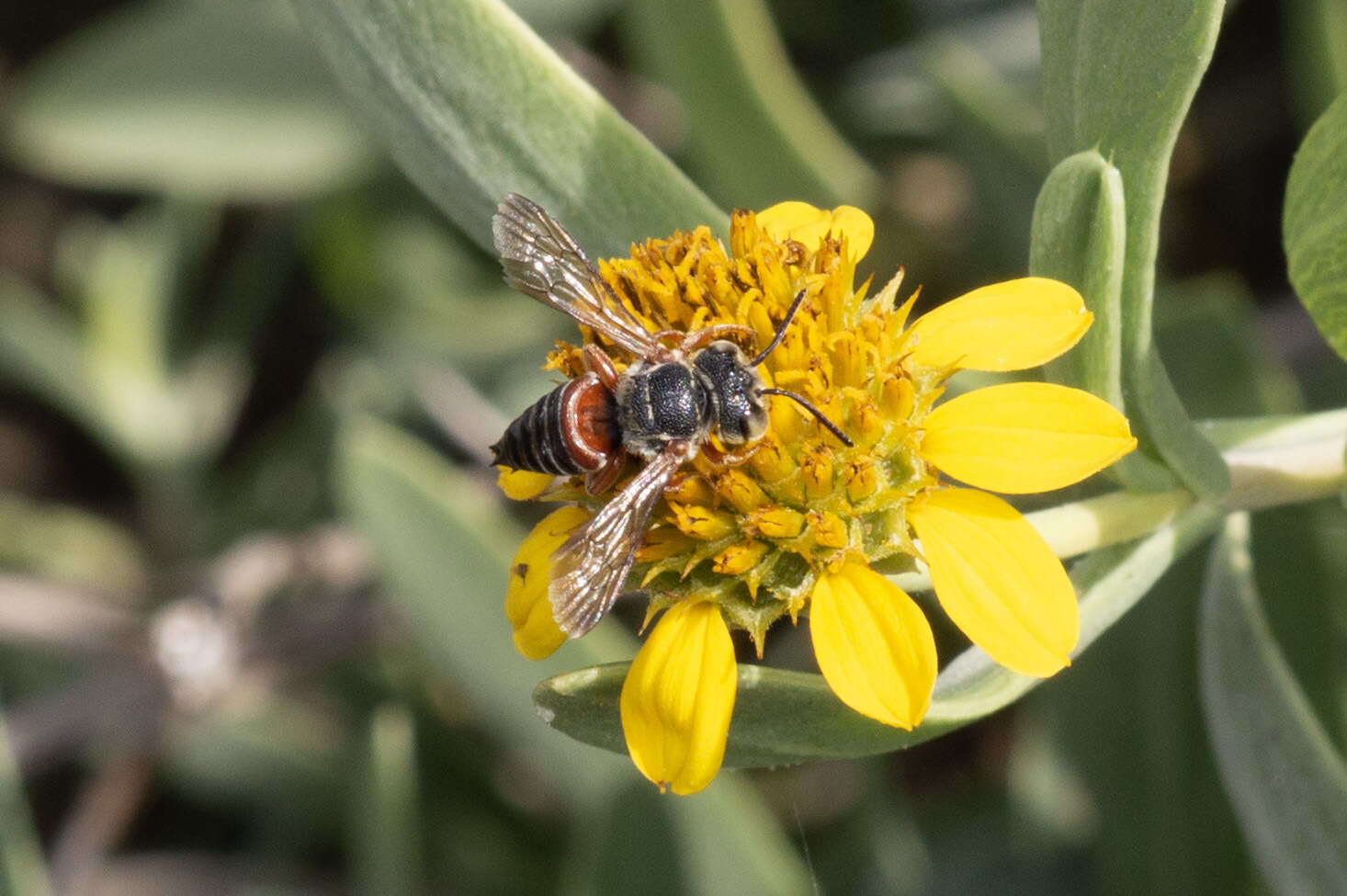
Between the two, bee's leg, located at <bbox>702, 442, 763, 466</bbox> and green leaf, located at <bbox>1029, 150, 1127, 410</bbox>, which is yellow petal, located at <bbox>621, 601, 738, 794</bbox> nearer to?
bee's leg, located at <bbox>702, 442, 763, 466</bbox>

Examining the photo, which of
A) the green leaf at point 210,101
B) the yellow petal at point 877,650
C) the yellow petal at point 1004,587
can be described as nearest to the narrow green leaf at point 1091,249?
the yellow petal at point 1004,587

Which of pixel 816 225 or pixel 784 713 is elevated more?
pixel 816 225

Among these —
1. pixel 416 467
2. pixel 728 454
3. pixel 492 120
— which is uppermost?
pixel 492 120

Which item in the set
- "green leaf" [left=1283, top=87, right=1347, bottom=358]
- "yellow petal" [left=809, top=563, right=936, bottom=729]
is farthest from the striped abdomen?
"green leaf" [left=1283, top=87, right=1347, bottom=358]

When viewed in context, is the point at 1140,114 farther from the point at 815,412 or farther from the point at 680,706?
the point at 680,706

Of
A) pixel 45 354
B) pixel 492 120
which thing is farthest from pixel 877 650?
pixel 45 354

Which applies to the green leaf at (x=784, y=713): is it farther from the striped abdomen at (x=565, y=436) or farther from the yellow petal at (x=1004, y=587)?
the striped abdomen at (x=565, y=436)
